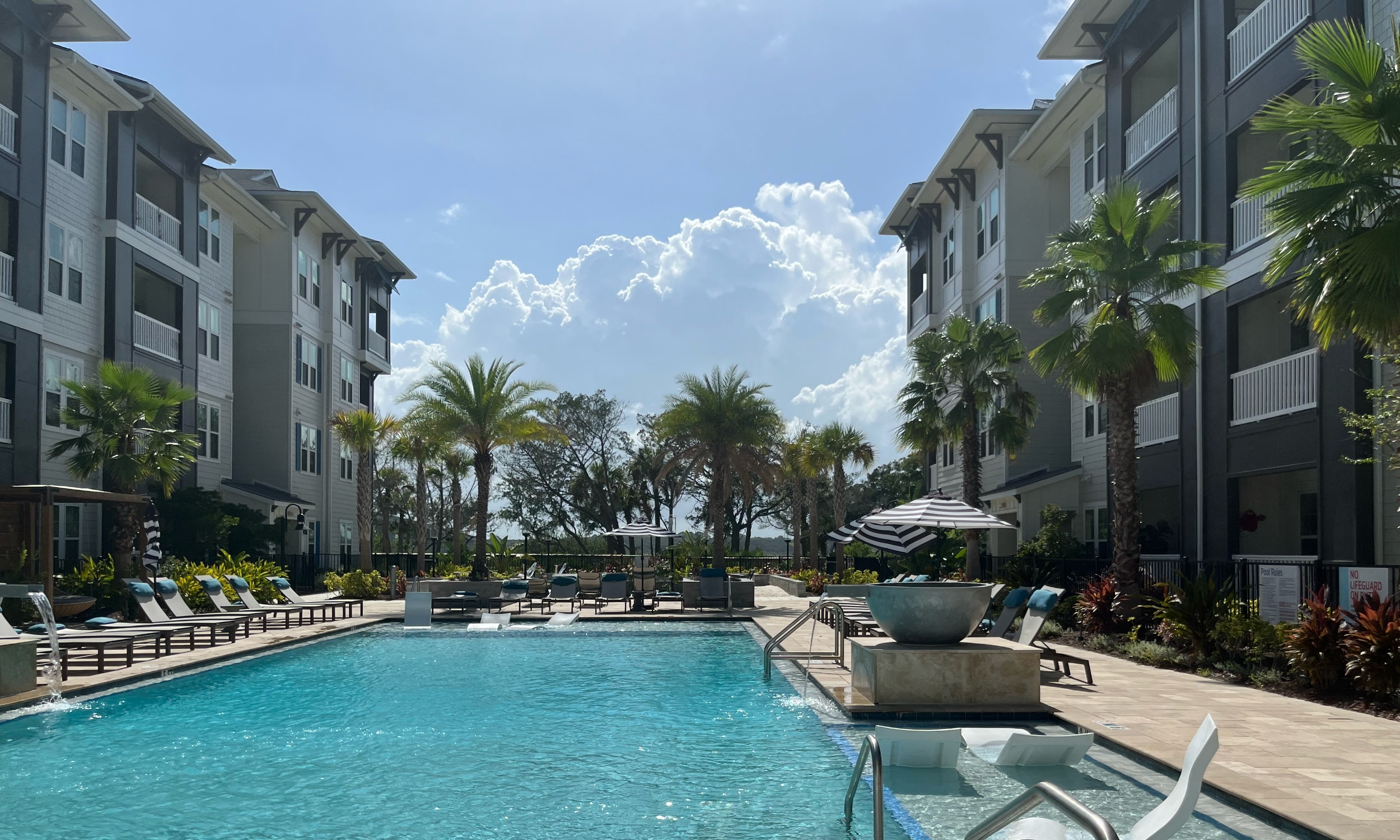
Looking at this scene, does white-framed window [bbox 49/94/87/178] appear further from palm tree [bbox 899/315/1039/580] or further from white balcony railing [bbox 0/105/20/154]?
palm tree [bbox 899/315/1039/580]

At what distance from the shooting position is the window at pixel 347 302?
40438 mm

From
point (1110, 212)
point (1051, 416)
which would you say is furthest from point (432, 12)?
point (1051, 416)

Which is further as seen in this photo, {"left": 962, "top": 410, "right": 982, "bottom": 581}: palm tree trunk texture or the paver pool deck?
{"left": 962, "top": 410, "right": 982, "bottom": 581}: palm tree trunk texture

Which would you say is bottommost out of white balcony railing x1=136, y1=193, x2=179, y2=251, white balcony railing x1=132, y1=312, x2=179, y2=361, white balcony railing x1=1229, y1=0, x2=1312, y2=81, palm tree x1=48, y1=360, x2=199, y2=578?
palm tree x1=48, y1=360, x2=199, y2=578

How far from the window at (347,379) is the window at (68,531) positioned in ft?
51.2

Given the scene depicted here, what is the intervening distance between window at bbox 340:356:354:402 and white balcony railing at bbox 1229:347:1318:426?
30458 millimetres

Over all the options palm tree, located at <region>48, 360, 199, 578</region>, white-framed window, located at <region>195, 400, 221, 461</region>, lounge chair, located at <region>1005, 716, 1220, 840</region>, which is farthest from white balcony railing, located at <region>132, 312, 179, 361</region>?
lounge chair, located at <region>1005, 716, 1220, 840</region>

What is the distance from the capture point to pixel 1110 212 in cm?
1745

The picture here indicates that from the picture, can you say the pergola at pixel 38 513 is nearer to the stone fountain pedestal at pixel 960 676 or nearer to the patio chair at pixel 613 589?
the patio chair at pixel 613 589

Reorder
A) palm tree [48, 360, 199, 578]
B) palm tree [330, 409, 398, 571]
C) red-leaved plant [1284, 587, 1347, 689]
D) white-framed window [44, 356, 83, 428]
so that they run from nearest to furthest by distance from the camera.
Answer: red-leaved plant [1284, 587, 1347, 689] → palm tree [48, 360, 199, 578] → white-framed window [44, 356, 83, 428] → palm tree [330, 409, 398, 571]

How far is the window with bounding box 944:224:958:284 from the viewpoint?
35312mm

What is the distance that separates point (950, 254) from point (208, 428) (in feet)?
75.9

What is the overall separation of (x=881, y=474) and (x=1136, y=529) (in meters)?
45.4

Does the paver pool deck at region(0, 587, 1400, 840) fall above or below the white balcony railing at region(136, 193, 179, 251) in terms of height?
below
